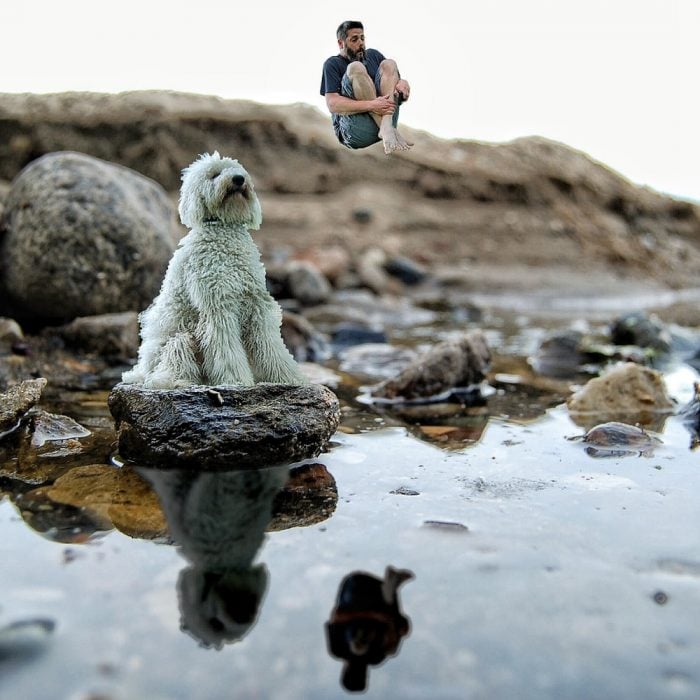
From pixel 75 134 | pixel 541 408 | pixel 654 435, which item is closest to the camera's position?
pixel 654 435

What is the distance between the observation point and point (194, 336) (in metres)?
4.61

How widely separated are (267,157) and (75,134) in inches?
242

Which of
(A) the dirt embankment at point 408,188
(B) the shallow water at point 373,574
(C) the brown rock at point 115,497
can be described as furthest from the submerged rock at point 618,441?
(A) the dirt embankment at point 408,188

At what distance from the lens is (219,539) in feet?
11.6

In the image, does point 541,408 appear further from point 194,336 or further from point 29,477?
point 29,477

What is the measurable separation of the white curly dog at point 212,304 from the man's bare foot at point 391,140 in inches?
66.4

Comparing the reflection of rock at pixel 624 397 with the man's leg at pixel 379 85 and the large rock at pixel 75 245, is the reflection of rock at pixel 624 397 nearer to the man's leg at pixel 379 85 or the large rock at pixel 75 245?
the man's leg at pixel 379 85

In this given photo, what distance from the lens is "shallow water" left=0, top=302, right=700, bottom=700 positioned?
2.46 meters

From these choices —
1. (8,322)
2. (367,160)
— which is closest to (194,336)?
(8,322)

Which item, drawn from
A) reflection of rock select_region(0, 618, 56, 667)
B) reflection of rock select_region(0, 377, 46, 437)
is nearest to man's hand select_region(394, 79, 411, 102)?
reflection of rock select_region(0, 618, 56, 667)

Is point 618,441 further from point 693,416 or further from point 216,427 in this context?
point 216,427

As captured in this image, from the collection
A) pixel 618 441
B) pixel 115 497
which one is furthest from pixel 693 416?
pixel 115 497

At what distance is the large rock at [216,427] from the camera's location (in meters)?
4.35

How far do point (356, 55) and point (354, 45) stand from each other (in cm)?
4
